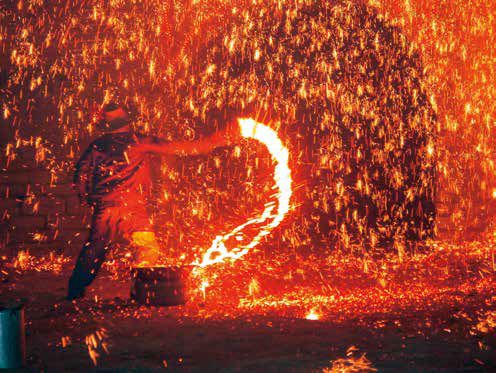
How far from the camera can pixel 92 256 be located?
727cm

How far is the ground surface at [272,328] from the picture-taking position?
197 inches

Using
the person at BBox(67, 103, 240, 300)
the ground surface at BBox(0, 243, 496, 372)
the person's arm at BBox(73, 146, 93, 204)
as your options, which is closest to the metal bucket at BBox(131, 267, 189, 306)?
the ground surface at BBox(0, 243, 496, 372)

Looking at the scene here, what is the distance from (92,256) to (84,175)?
77 centimetres

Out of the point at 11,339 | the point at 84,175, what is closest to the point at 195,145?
the point at 84,175

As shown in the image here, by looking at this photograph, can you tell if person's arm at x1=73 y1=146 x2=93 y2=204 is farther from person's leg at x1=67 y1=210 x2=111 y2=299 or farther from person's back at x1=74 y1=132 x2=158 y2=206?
person's leg at x1=67 y1=210 x2=111 y2=299

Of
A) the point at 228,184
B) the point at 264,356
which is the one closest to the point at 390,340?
the point at 264,356

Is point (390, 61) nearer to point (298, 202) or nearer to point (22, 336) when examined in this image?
point (298, 202)

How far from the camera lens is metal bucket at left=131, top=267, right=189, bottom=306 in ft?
22.4

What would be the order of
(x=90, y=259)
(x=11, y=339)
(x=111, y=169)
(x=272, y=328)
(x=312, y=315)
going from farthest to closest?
1. (x=111, y=169)
2. (x=90, y=259)
3. (x=312, y=315)
4. (x=272, y=328)
5. (x=11, y=339)

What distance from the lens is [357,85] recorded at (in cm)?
1155

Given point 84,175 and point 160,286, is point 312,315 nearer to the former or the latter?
point 160,286

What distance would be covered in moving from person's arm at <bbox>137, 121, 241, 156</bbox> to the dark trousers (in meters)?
0.76

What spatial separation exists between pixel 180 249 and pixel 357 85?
11.8ft

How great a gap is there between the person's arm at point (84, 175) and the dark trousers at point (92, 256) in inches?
10.0
